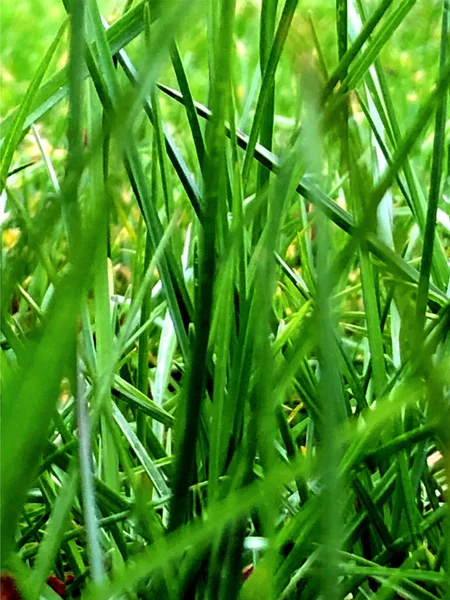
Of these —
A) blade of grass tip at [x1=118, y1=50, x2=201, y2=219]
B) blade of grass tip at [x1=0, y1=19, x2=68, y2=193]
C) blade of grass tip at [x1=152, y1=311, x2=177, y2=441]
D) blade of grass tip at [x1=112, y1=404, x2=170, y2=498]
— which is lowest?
blade of grass tip at [x1=112, y1=404, x2=170, y2=498]

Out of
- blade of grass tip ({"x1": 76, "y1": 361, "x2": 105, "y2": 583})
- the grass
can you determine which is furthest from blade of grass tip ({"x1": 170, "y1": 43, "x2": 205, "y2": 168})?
blade of grass tip ({"x1": 76, "y1": 361, "x2": 105, "y2": 583})

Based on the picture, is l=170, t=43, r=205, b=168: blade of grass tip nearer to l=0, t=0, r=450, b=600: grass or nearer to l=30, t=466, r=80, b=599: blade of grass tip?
l=0, t=0, r=450, b=600: grass

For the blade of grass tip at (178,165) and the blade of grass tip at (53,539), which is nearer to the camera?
the blade of grass tip at (53,539)

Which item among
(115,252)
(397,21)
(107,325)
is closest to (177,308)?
(107,325)

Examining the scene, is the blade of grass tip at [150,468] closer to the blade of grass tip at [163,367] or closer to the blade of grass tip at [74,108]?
the blade of grass tip at [163,367]

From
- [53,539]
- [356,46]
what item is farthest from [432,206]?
[53,539]

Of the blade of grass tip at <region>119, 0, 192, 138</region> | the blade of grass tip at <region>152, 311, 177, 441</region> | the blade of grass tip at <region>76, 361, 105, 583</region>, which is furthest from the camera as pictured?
the blade of grass tip at <region>152, 311, 177, 441</region>

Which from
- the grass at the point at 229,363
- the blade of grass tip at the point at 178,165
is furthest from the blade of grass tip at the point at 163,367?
the blade of grass tip at the point at 178,165
